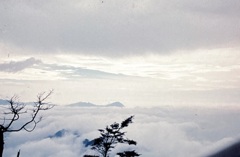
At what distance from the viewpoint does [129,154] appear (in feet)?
90.7

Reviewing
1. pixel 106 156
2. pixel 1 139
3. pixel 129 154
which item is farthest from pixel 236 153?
pixel 106 156

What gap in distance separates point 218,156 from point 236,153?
0.22 meters

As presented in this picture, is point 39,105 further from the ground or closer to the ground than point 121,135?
further from the ground

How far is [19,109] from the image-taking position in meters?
15.1

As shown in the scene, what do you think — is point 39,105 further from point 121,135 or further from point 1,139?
point 121,135

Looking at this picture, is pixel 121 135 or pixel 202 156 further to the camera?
pixel 121 135

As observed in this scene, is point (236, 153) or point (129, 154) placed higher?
point (236, 153)

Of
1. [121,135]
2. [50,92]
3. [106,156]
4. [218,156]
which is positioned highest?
[50,92]

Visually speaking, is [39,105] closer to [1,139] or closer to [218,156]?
[1,139]

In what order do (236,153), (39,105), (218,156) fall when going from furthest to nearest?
1. (39,105)
2. (218,156)
3. (236,153)

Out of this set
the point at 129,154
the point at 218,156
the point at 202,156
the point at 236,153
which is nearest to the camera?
the point at 236,153

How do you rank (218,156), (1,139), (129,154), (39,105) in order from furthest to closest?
(129,154) < (39,105) < (1,139) < (218,156)

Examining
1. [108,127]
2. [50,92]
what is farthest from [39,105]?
[108,127]

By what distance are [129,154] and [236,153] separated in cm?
2664
